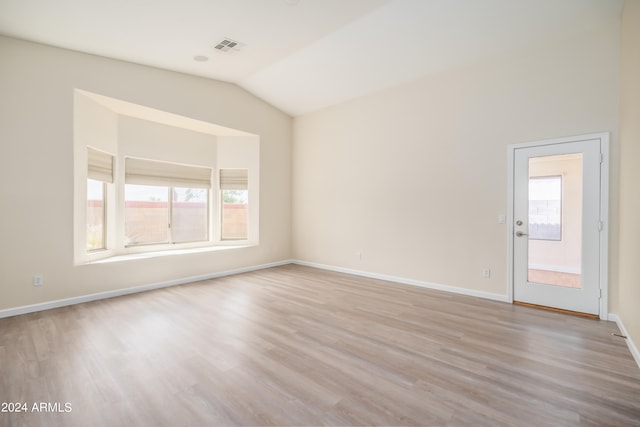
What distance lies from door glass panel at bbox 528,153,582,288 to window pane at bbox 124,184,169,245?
5918mm

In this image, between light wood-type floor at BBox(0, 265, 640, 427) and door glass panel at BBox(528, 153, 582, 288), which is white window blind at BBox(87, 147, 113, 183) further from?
door glass panel at BBox(528, 153, 582, 288)

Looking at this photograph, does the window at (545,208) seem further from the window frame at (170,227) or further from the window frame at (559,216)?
the window frame at (170,227)

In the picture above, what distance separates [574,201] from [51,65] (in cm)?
670

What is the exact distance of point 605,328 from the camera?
3184 mm


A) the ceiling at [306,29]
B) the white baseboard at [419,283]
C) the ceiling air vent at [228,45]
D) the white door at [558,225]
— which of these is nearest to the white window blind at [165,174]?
the ceiling at [306,29]

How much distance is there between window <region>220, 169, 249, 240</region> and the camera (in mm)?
6320

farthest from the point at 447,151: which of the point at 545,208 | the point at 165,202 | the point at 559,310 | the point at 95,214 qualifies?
the point at 95,214

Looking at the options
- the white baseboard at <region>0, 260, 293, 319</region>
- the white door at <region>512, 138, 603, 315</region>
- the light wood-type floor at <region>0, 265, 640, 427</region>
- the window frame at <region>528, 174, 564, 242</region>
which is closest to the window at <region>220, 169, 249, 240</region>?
the white baseboard at <region>0, 260, 293, 319</region>

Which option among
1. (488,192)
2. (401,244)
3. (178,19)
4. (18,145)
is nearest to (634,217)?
(488,192)

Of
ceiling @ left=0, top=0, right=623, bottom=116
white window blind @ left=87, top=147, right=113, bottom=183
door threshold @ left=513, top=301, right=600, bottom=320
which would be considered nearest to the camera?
ceiling @ left=0, top=0, right=623, bottom=116

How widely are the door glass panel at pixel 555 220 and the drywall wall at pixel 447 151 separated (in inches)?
12.6

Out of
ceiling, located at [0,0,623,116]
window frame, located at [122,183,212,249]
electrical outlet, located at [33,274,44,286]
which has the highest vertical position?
ceiling, located at [0,0,623,116]

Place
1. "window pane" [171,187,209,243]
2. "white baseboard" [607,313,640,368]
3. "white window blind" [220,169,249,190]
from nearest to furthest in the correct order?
1. "white baseboard" [607,313,640,368]
2. "window pane" [171,187,209,243]
3. "white window blind" [220,169,249,190]

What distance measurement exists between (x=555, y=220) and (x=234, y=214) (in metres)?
5.51
